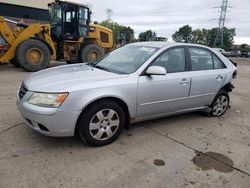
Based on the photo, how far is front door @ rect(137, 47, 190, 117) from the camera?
3.62 metres

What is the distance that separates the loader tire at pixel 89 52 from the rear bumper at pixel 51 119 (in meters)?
8.15

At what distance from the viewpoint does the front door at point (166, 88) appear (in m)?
3.62

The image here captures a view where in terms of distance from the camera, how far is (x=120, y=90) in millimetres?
3324

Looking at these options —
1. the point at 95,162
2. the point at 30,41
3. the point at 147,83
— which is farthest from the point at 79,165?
the point at 30,41

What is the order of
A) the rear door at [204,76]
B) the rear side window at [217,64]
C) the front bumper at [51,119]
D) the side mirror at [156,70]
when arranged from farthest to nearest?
the rear side window at [217,64], the rear door at [204,76], the side mirror at [156,70], the front bumper at [51,119]

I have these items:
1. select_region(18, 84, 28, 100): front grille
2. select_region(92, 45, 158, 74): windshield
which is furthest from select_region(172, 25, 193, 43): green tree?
select_region(18, 84, 28, 100): front grille

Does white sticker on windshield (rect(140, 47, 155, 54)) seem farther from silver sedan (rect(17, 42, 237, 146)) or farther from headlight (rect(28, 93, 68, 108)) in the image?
headlight (rect(28, 93, 68, 108))

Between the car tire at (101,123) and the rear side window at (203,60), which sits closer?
the car tire at (101,123)

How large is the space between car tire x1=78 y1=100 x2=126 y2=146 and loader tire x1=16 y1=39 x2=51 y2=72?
7187 millimetres

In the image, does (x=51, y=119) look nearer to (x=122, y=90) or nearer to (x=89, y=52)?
(x=122, y=90)

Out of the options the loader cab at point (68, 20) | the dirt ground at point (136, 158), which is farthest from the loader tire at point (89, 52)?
the dirt ground at point (136, 158)

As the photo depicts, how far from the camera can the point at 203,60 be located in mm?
4492

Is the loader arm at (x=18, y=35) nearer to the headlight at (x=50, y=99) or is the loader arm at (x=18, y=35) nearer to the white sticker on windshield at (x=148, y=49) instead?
the white sticker on windshield at (x=148, y=49)

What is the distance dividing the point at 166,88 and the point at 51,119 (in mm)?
1876
